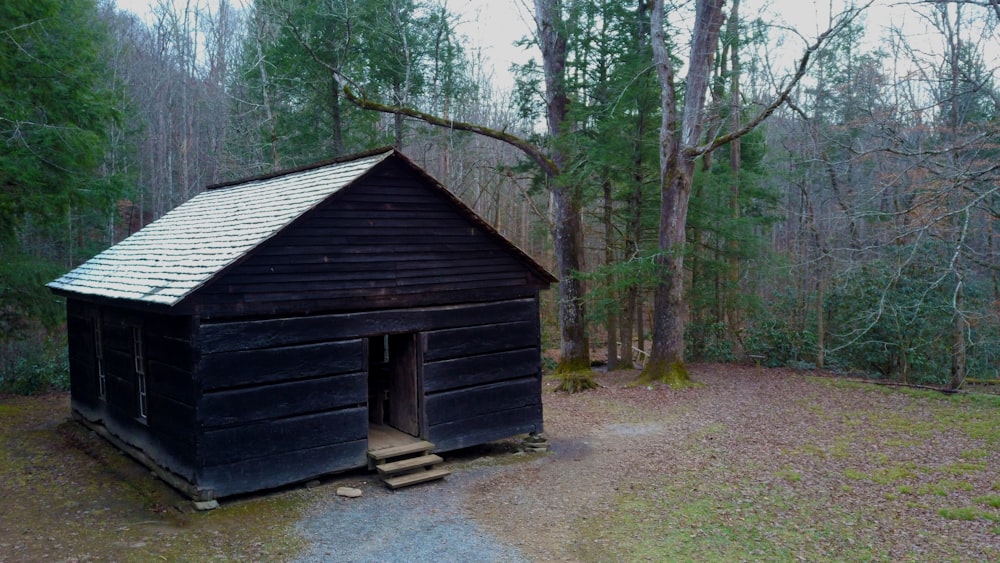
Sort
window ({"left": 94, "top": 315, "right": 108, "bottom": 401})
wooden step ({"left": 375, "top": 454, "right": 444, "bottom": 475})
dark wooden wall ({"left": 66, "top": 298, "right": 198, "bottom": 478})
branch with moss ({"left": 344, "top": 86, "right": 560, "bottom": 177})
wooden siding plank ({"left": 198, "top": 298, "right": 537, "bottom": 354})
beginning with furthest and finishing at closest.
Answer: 1. branch with moss ({"left": 344, "top": 86, "right": 560, "bottom": 177})
2. window ({"left": 94, "top": 315, "right": 108, "bottom": 401})
3. wooden step ({"left": 375, "top": 454, "right": 444, "bottom": 475})
4. dark wooden wall ({"left": 66, "top": 298, "right": 198, "bottom": 478})
5. wooden siding plank ({"left": 198, "top": 298, "right": 537, "bottom": 354})

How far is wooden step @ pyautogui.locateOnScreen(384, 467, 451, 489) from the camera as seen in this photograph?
29.7 feet

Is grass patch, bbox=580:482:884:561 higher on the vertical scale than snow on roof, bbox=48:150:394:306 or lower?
lower

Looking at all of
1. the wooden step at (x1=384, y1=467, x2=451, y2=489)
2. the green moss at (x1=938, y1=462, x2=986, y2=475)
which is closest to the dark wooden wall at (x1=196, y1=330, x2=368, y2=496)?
the wooden step at (x1=384, y1=467, x2=451, y2=489)

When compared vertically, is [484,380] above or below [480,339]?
below

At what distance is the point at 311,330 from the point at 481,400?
10.4 feet

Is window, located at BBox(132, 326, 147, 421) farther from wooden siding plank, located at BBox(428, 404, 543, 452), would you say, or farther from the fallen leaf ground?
wooden siding plank, located at BBox(428, 404, 543, 452)

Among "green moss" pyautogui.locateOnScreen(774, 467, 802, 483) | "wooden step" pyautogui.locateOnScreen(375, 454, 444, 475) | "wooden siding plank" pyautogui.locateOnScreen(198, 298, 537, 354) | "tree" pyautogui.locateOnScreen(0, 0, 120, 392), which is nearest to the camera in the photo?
"wooden siding plank" pyautogui.locateOnScreen(198, 298, 537, 354)

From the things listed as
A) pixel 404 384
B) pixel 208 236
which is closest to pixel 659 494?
pixel 404 384

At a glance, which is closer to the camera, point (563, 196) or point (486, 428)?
point (486, 428)

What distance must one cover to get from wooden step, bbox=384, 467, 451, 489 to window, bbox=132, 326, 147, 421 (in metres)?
4.29

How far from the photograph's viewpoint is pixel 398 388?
1102 centimetres

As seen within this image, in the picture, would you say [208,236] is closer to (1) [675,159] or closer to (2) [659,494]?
(2) [659,494]

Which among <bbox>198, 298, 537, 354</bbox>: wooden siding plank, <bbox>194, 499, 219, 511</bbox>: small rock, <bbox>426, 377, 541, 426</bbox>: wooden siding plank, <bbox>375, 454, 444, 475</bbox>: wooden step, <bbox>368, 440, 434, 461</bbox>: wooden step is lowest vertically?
<bbox>194, 499, 219, 511</bbox>: small rock

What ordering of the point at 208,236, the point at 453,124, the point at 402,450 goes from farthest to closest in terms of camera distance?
the point at 453,124 → the point at 208,236 → the point at 402,450
